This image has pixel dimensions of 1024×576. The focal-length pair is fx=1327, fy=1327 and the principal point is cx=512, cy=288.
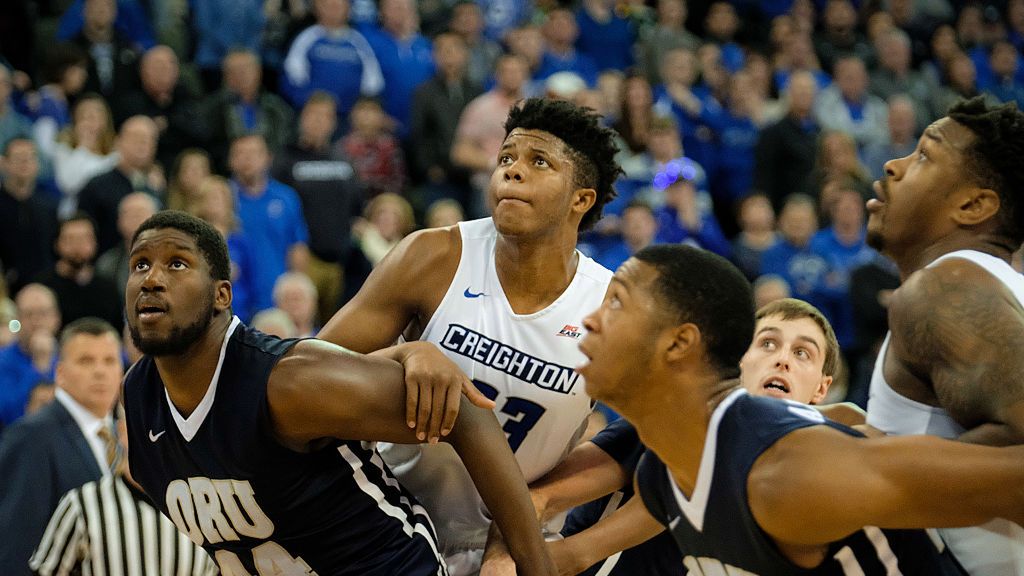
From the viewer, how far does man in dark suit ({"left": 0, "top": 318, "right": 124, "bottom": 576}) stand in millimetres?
6289

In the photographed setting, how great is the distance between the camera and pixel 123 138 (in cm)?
965

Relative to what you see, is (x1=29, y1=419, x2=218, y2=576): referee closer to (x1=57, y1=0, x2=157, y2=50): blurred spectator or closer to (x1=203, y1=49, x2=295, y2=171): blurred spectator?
(x1=203, y1=49, x2=295, y2=171): blurred spectator

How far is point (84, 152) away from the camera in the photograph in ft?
32.5

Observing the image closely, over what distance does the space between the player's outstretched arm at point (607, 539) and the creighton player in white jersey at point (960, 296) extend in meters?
1.00

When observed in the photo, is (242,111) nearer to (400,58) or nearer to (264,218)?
(264,218)

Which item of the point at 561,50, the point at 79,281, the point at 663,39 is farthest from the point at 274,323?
the point at 663,39

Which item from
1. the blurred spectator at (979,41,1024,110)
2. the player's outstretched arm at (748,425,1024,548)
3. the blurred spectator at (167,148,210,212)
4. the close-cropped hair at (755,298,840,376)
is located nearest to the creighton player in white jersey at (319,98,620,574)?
the close-cropped hair at (755,298,840,376)

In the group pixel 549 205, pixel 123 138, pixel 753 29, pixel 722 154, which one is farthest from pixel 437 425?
pixel 753 29

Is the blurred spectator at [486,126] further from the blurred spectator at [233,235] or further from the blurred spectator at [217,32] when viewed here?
the blurred spectator at [217,32]

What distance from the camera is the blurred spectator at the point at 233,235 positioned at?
9.23m

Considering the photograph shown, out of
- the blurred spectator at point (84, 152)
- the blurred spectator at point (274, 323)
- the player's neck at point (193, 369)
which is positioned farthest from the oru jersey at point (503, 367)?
the blurred spectator at point (84, 152)

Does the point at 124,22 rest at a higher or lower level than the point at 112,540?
higher

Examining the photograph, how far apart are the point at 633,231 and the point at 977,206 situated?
668 centimetres

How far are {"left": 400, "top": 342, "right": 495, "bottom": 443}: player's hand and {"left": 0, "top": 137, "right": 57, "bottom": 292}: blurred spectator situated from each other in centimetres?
632
